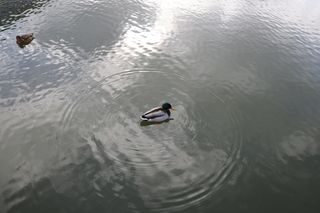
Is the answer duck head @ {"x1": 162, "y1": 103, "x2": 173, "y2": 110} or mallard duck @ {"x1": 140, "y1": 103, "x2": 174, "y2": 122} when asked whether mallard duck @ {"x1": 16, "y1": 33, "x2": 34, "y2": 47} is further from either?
→ duck head @ {"x1": 162, "y1": 103, "x2": 173, "y2": 110}

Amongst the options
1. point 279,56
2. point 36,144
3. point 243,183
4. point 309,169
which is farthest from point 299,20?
point 36,144

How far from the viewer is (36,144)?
13805mm

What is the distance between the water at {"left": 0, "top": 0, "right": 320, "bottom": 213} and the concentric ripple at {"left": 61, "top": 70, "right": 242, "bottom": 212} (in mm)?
53

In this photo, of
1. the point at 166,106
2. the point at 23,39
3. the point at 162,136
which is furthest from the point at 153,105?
the point at 23,39

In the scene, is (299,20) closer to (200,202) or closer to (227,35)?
(227,35)

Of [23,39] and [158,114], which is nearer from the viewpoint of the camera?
[158,114]

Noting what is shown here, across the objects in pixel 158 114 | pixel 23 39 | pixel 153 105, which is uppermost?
pixel 23 39

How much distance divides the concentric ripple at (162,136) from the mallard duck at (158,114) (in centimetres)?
38

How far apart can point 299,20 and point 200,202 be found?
21828mm

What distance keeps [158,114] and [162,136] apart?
1076mm

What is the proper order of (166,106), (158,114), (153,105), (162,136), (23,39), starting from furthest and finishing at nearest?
(23,39)
(153,105)
(166,106)
(158,114)
(162,136)

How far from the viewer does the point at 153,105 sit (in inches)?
638

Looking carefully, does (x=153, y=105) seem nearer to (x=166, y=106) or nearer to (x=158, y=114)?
(x=166, y=106)

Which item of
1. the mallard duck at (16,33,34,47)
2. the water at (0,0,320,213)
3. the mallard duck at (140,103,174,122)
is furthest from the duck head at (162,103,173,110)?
the mallard duck at (16,33,34,47)
